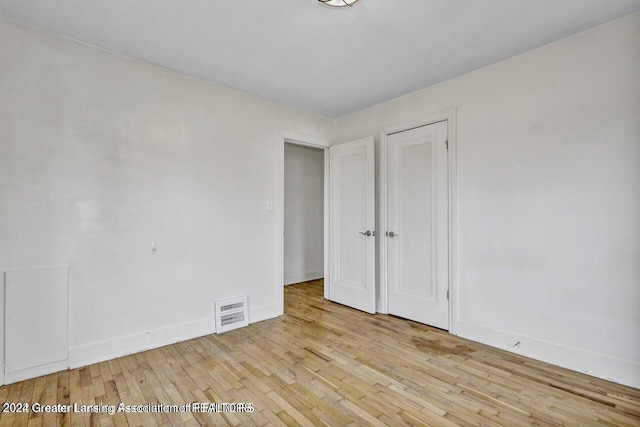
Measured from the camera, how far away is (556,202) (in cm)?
239

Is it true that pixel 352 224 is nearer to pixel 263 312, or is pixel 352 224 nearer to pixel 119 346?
pixel 263 312

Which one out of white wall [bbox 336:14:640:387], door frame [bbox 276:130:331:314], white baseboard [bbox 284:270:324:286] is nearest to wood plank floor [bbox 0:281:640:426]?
white wall [bbox 336:14:640:387]

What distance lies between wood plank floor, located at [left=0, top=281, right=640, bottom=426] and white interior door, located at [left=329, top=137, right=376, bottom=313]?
93 centimetres

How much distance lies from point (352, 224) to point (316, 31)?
2.25 meters

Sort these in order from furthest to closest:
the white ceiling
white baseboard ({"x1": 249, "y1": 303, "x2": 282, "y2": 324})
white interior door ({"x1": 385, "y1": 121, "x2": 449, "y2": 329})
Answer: white baseboard ({"x1": 249, "y1": 303, "x2": 282, "y2": 324})
white interior door ({"x1": 385, "y1": 121, "x2": 449, "y2": 329})
the white ceiling

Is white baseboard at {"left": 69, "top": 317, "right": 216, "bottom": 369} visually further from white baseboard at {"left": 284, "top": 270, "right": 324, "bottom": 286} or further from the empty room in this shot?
white baseboard at {"left": 284, "top": 270, "right": 324, "bottom": 286}

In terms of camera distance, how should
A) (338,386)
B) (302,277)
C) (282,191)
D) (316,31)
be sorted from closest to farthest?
(338,386), (316,31), (282,191), (302,277)

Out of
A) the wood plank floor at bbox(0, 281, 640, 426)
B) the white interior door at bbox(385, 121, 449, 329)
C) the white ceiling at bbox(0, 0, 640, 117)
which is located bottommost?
the wood plank floor at bbox(0, 281, 640, 426)

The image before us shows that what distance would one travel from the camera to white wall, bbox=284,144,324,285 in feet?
17.3

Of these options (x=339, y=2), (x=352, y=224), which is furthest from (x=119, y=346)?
(x=339, y=2)

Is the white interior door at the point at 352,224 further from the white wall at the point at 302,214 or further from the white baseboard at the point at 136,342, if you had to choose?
the white baseboard at the point at 136,342

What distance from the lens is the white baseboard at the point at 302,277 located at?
518 centimetres

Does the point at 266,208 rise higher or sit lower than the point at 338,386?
higher

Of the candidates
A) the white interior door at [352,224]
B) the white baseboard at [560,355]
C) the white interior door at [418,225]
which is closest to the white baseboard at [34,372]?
the white interior door at [352,224]
